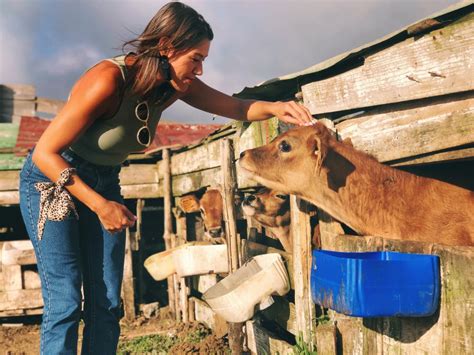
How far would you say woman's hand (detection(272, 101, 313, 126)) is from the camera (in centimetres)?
346

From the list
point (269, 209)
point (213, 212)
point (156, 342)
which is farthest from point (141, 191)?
point (269, 209)

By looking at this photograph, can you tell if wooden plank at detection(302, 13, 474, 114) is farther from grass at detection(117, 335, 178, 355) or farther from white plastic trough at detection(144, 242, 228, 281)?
grass at detection(117, 335, 178, 355)

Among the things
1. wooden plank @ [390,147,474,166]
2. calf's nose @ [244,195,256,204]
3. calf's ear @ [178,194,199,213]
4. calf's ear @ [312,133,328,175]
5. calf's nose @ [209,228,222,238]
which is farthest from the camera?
calf's ear @ [178,194,199,213]

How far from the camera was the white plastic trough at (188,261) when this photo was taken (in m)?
6.02

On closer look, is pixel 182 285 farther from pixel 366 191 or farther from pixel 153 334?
pixel 366 191

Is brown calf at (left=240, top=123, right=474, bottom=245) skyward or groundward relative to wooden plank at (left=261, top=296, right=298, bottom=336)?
skyward

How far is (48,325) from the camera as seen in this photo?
2926 millimetres

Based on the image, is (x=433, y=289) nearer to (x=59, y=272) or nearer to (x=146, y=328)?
(x=59, y=272)

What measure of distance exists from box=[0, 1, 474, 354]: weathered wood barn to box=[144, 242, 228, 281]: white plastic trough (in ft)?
0.89

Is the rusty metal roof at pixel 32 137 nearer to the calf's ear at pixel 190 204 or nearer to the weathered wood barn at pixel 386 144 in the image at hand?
the calf's ear at pixel 190 204

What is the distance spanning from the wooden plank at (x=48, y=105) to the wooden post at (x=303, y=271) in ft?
42.1

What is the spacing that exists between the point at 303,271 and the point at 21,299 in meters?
5.71

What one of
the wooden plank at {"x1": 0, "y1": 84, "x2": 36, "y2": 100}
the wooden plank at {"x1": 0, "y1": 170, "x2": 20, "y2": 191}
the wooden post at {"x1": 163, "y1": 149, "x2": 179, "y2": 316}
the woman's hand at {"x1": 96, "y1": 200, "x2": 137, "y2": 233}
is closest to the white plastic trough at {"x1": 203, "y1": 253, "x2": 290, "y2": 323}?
the woman's hand at {"x1": 96, "y1": 200, "x2": 137, "y2": 233}

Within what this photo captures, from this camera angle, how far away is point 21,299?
8.51 m
